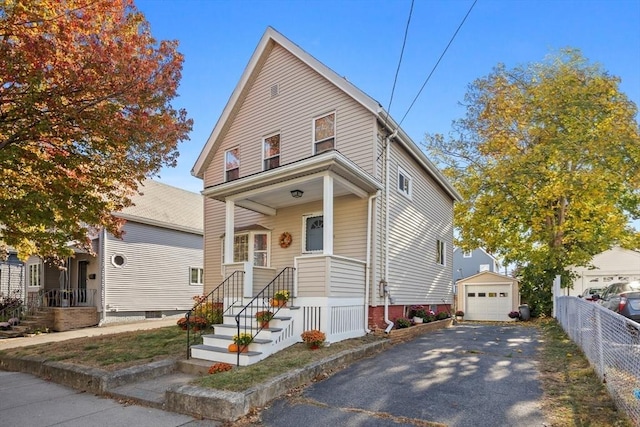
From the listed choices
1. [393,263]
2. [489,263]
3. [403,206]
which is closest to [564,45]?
[403,206]

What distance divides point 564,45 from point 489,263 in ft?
73.9

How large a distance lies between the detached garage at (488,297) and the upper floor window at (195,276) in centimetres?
1437

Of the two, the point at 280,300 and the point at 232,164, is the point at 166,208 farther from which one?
the point at 280,300

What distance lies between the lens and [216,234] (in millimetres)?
14344

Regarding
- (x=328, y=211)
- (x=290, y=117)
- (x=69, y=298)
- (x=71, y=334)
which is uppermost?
(x=290, y=117)

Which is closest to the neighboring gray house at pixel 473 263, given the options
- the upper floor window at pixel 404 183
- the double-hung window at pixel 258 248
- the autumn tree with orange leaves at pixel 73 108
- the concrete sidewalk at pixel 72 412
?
the upper floor window at pixel 404 183

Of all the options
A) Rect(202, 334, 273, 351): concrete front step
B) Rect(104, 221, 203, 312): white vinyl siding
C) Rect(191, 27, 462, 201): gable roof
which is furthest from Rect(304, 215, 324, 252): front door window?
Rect(104, 221, 203, 312): white vinyl siding

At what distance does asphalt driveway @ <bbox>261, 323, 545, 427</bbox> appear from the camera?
496 centimetres

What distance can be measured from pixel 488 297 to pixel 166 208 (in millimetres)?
17554

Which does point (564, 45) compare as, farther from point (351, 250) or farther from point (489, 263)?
point (489, 263)

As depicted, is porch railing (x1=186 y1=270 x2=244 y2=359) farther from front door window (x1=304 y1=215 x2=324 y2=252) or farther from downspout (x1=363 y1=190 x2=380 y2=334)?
downspout (x1=363 y1=190 x2=380 y2=334)

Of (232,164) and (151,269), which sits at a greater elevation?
(232,164)

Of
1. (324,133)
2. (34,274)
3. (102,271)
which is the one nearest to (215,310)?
(324,133)

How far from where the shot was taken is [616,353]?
4.92m
